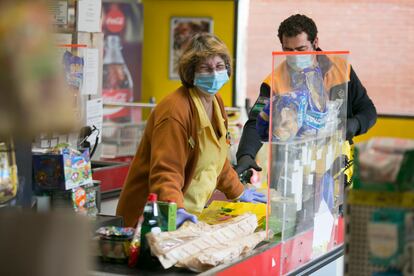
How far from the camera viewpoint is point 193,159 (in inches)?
168

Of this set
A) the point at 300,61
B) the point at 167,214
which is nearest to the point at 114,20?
the point at 300,61

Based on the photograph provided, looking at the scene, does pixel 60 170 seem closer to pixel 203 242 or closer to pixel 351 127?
pixel 203 242

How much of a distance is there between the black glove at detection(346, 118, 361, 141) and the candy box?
1512mm

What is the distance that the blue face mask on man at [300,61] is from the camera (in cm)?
398

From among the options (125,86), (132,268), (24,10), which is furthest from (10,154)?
(125,86)

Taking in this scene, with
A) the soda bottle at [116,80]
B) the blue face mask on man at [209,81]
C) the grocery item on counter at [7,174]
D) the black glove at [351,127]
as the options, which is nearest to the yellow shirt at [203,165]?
the blue face mask on man at [209,81]

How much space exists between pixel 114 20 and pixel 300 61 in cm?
713

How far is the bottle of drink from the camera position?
3457 mm

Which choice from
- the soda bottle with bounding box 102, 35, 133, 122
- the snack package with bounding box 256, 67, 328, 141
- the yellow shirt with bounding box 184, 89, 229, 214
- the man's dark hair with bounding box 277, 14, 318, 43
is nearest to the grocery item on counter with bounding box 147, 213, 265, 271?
the yellow shirt with bounding box 184, 89, 229, 214

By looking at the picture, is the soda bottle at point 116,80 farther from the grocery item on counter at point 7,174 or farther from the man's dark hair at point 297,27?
the grocery item on counter at point 7,174

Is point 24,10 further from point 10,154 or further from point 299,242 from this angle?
point 299,242

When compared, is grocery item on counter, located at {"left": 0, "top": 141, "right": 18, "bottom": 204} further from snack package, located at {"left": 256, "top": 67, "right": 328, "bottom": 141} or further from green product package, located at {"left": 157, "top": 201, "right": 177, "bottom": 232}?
snack package, located at {"left": 256, "top": 67, "right": 328, "bottom": 141}

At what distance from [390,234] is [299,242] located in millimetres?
1520

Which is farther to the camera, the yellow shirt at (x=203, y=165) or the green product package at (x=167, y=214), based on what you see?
the yellow shirt at (x=203, y=165)
